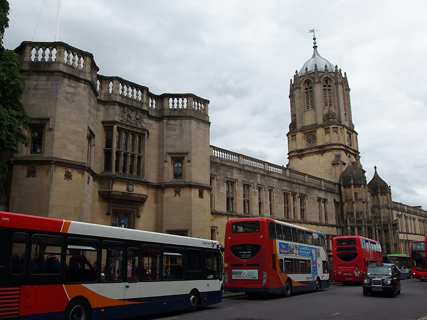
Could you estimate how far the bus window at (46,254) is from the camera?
363 inches

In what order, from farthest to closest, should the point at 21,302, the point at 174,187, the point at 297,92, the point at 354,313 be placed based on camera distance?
the point at 297,92
the point at 174,187
the point at 354,313
the point at 21,302

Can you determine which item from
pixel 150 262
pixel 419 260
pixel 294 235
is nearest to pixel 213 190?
pixel 294 235

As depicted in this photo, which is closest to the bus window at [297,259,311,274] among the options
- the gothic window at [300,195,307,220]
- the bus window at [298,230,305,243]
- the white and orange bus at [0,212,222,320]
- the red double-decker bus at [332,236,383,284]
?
the bus window at [298,230,305,243]

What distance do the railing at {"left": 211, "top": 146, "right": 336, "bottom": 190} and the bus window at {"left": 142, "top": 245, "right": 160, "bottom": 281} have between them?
15.8m

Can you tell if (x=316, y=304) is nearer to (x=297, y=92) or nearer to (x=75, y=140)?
(x=75, y=140)

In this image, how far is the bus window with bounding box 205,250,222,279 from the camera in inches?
620

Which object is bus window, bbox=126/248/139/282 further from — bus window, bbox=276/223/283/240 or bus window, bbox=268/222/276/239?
bus window, bbox=276/223/283/240

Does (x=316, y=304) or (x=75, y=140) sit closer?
(x=316, y=304)

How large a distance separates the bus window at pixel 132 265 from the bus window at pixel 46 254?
8.17ft

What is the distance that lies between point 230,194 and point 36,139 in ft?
52.0

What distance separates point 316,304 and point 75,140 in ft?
40.1

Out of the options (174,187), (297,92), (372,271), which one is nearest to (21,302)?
(174,187)

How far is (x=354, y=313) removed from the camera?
13.2m

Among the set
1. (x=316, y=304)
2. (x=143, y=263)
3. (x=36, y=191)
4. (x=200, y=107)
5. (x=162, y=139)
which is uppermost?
(x=200, y=107)
